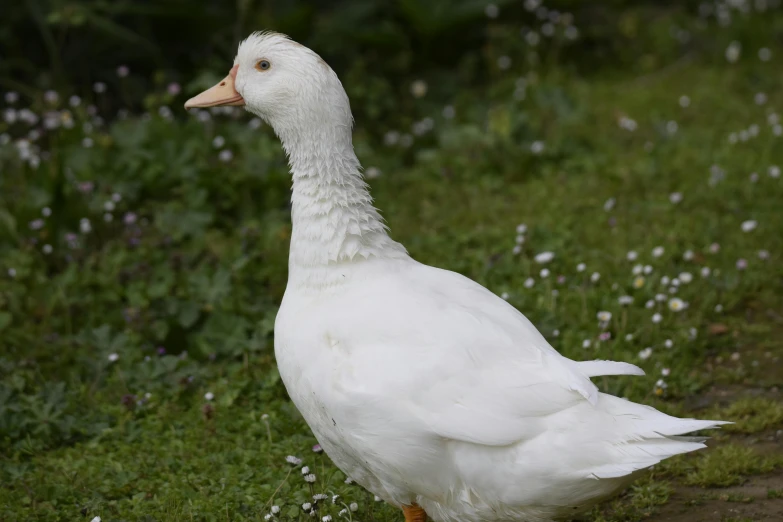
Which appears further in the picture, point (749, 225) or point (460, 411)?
point (749, 225)

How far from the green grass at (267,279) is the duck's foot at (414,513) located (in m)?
0.30

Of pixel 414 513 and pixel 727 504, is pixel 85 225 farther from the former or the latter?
pixel 727 504

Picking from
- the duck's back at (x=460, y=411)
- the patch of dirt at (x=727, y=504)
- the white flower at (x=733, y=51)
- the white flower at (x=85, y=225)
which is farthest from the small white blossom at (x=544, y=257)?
the white flower at (x=733, y=51)

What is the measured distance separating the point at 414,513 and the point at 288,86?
1.50 meters

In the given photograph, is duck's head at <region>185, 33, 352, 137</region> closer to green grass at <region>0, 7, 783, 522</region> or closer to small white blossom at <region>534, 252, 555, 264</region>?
green grass at <region>0, 7, 783, 522</region>

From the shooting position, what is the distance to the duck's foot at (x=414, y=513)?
330cm

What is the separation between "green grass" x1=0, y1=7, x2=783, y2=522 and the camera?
152 inches

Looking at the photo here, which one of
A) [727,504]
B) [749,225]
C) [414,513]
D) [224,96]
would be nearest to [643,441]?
[414,513]

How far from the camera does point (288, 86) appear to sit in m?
3.43

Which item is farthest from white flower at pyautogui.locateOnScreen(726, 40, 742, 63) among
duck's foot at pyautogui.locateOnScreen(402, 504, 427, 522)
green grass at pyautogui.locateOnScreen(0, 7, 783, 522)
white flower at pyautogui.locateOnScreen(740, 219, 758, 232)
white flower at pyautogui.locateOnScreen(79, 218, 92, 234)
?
duck's foot at pyautogui.locateOnScreen(402, 504, 427, 522)

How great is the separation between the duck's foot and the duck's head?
1.31 metres

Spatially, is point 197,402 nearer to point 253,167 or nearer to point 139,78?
point 253,167

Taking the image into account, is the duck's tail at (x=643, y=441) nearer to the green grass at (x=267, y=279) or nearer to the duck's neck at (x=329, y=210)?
the green grass at (x=267, y=279)

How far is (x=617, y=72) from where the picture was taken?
8.14m
